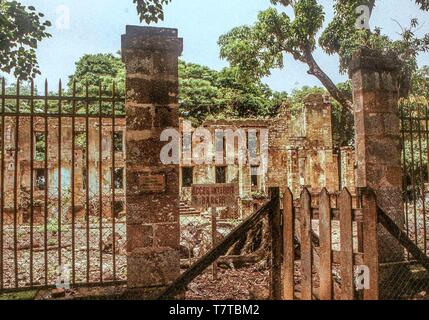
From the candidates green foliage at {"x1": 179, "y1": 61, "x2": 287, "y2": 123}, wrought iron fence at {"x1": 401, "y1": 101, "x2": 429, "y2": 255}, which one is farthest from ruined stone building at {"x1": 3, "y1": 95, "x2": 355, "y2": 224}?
wrought iron fence at {"x1": 401, "y1": 101, "x2": 429, "y2": 255}

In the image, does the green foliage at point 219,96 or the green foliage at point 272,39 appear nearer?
the green foliage at point 272,39

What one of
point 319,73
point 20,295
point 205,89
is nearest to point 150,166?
point 20,295

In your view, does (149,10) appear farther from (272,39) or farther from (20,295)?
(272,39)

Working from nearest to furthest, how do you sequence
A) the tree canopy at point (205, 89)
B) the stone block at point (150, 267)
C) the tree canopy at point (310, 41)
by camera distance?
the stone block at point (150, 267) → the tree canopy at point (310, 41) → the tree canopy at point (205, 89)

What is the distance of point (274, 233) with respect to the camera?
322cm

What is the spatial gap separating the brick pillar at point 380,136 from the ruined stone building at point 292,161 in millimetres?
18735

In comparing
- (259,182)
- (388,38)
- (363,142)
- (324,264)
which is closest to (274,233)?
(324,264)

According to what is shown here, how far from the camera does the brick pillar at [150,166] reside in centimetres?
388

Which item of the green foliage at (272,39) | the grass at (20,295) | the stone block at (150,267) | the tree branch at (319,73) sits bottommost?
the grass at (20,295)

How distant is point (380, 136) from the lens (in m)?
4.77

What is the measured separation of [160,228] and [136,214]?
30 cm

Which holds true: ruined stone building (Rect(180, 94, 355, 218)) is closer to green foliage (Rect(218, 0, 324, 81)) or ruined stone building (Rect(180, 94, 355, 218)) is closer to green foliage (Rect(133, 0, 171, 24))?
green foliage (Rect(218, 0, 324, 81))

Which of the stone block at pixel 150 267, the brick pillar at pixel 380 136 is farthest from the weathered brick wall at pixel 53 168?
the brick pillar at pixel 380 136

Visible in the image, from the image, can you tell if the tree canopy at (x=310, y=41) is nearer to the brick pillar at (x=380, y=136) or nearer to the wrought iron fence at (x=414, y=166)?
the wrought iron fence at (x=414, y=166)
